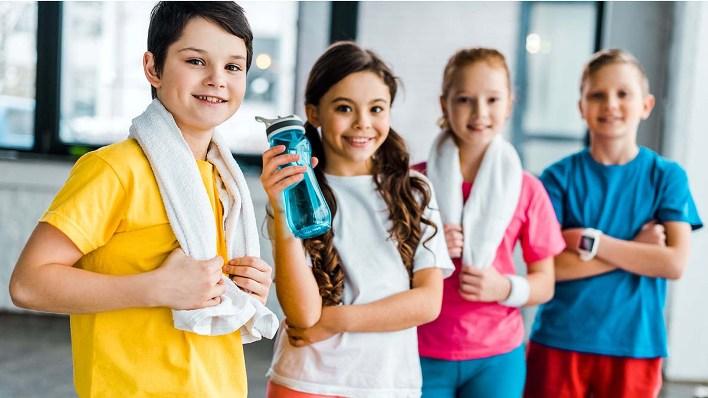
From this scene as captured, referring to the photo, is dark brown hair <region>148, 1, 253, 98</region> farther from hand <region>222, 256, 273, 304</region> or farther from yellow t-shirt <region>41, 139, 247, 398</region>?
hand <region>222, 256, 273, 304</region>

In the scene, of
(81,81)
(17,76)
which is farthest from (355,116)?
(17,76)

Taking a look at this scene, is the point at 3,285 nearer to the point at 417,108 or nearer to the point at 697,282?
the point at 417,108

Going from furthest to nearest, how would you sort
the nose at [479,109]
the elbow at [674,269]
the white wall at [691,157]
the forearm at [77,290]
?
1. the white wall at [691,157]
2. the elbow at [674,269]
3. the nose at [479,109]
4. the forearm at [77,290]

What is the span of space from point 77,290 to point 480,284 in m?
0.88

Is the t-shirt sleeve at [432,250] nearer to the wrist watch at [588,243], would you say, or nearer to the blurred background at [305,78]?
the wrist watch at [588,243]

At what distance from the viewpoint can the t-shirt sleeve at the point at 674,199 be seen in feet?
6.01

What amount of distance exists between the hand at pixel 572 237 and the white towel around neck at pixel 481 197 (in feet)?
0.57

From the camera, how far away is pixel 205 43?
1.15 meters

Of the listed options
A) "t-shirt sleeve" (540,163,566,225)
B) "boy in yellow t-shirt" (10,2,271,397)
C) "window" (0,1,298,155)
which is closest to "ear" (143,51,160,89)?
"boy in yellow t-shirt" (10,2,271,397)

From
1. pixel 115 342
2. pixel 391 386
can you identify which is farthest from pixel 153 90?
pixel 391 386

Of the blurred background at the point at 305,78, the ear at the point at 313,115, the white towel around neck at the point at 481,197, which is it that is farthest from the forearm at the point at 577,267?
the blurred background at the point at 305,78

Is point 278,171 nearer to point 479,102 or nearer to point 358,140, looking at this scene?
point 358,140

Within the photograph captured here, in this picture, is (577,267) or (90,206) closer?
(90,206)

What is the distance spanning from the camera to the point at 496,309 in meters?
1.69
